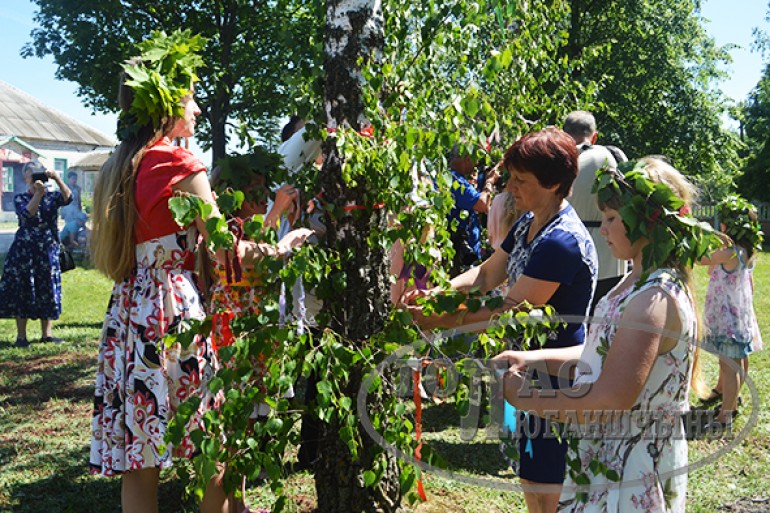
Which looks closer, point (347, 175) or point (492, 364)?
point (492, 364)

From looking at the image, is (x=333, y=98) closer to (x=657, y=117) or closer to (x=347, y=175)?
(x=347, y=175)

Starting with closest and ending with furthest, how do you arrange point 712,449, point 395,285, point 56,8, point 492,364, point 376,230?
point 492,364 → point 376,230 → point 395,285 → point 712,449 → point 56,8

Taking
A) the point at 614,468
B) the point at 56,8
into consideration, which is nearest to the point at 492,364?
the point at 614,468

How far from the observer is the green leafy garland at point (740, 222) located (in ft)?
17.0

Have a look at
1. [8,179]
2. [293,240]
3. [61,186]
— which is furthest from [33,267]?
[8,179]

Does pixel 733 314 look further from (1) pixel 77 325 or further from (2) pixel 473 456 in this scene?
(1) pixel 77 325

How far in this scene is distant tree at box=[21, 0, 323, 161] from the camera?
51.5 feet

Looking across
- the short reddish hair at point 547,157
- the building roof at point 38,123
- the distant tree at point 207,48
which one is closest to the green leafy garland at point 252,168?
the short reddish hair at point 547,157

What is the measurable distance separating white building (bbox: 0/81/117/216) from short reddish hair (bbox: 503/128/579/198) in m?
24.5

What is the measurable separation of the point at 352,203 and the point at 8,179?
2543 cm

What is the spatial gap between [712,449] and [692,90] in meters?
17.5

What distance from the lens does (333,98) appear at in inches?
104

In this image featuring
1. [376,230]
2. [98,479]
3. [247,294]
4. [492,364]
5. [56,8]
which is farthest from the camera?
[56,8]

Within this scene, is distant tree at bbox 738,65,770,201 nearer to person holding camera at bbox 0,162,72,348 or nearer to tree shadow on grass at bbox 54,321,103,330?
tree shadow on grass at bbox 54,321,103,330
